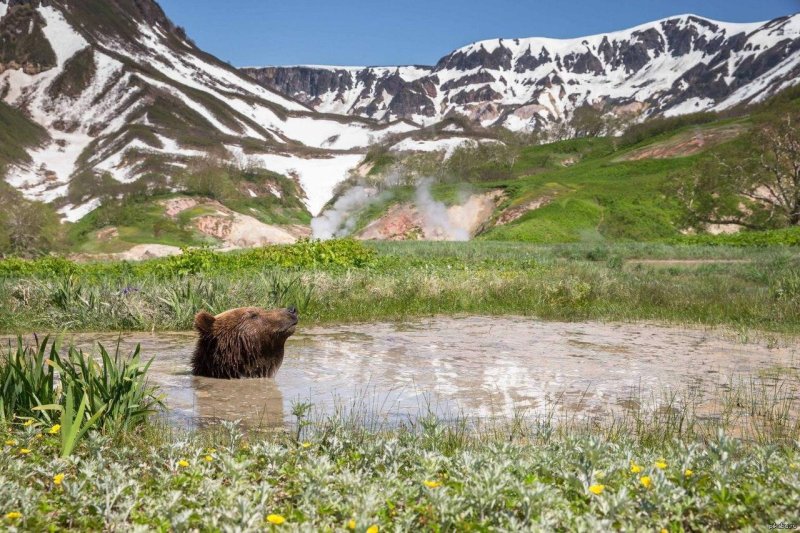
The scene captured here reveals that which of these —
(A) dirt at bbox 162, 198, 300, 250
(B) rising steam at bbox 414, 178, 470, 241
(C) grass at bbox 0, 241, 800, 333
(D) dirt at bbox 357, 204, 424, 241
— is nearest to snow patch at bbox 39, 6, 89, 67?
(A) dirt at bbox 162, 198, 300, 250

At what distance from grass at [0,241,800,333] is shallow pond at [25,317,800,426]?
3.79 feet

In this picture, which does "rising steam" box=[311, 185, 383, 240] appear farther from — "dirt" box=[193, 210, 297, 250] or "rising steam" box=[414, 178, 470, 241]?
"rising steam" box=[414, 178, 470, 241]

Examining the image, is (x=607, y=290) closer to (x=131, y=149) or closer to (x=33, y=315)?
(x=33, y=315)

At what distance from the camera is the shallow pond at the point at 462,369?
7.11 meters

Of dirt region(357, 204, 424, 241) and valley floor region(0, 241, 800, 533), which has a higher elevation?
dirt region(357, 204, 424, 241)

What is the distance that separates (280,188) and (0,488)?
11545 centimetres

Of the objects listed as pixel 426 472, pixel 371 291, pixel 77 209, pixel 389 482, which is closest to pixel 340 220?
pixel 371 291

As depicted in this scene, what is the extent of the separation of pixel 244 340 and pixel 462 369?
2630 mm

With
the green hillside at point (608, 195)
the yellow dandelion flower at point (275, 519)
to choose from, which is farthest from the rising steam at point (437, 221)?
the yellow dandelion flower at point (275, 519)

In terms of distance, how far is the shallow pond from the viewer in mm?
7105

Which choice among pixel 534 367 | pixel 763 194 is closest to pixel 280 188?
pixel 763 194

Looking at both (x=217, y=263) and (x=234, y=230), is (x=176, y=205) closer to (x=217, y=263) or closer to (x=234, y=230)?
(x=234, y=230)

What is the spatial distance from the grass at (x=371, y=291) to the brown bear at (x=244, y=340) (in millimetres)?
4473

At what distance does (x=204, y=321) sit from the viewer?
26.3 ft
